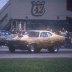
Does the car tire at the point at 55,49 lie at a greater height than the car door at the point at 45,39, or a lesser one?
lesser

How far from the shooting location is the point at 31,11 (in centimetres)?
5572

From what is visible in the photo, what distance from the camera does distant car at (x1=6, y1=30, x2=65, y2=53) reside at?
27.5 meters

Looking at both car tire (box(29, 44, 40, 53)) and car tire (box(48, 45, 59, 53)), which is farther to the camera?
car tire (box(48, 45, 59, 53))

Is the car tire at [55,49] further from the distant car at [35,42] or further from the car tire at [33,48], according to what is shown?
the car tire at [33,48]

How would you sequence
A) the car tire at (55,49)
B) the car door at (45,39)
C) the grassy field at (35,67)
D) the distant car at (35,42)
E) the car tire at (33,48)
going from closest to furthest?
the grassy field at (35,67)
the distant car at (35,42)
the car tire at (33,48)
the car door at (45,39)
the car tire at (55,49)

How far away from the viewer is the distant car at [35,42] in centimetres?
2752

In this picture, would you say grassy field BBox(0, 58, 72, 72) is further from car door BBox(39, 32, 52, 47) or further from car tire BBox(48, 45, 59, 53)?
car tire BBox(48, 45, 59, 53)

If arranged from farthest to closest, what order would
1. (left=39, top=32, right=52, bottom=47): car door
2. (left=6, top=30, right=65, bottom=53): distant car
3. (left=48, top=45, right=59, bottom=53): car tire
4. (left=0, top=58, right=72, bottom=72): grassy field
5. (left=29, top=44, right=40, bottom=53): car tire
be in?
(left=48, top=45, right=59, bottom=53): car tire, (left=39, top=32, right=52, bottom=47): car door, (left=29, top=44, right=40, bottom=53): car tire, (left=6, top=30, right=65, bottom=53): distant car, (left=0, top=58, right=72, bottom=72): grassy field

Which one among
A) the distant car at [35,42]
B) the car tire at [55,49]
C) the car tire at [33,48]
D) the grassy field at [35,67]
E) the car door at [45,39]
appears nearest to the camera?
the grassy field at [35,67]

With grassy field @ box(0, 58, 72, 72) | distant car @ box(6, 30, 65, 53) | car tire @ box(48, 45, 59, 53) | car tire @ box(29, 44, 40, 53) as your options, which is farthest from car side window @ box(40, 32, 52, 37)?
grassy field @ box(0, 58, 72, 72)

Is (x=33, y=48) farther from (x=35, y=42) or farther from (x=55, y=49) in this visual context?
(x=55, y=49)

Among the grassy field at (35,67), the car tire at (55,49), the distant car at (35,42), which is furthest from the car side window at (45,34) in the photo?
the grassy field at (35,67)

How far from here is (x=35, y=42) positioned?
27.8 metres

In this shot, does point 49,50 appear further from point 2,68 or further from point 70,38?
point 2,68
